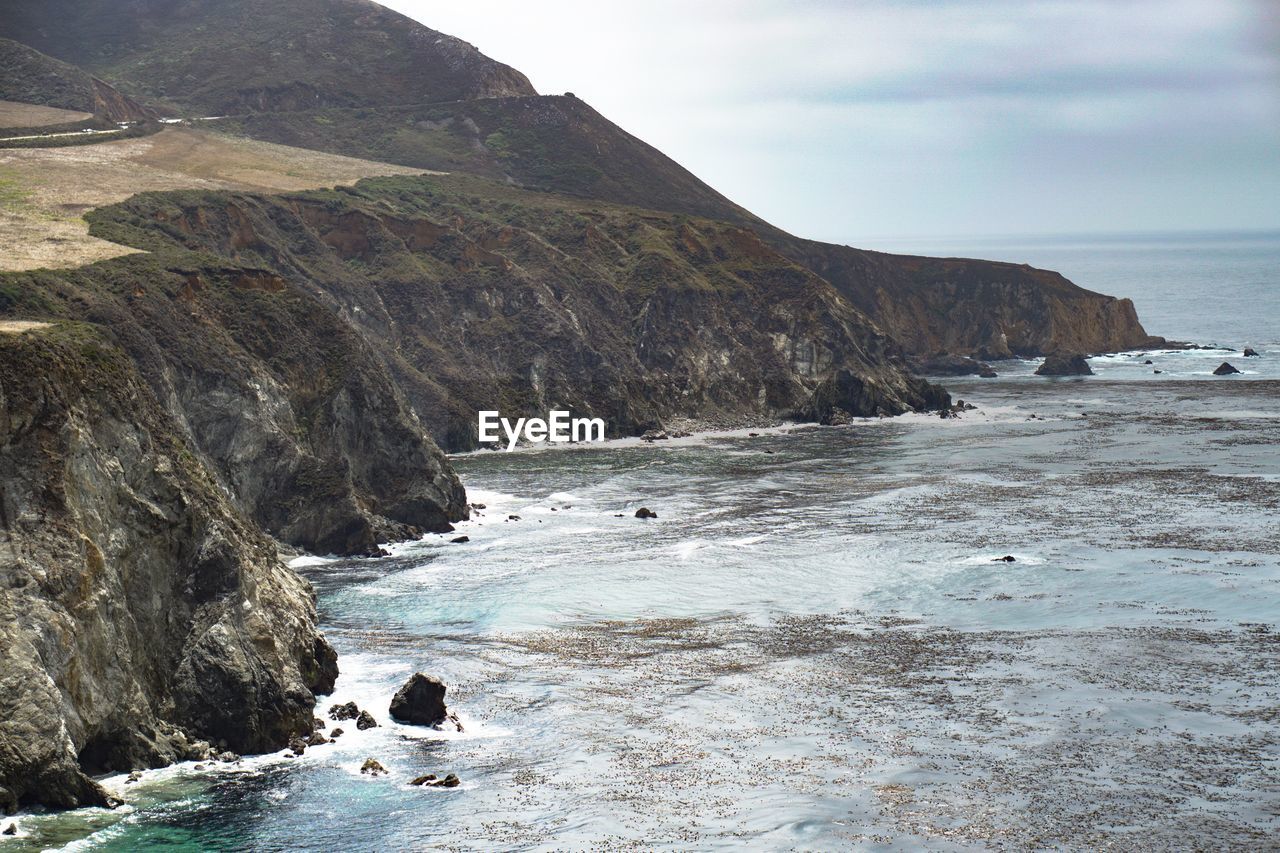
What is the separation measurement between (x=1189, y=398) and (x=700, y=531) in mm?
100893

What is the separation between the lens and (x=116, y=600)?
52.0m

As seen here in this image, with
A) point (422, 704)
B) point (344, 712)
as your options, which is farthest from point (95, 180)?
point (422, 704)

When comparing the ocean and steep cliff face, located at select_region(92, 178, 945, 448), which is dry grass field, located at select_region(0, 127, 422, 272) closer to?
steep cliff face, located at select_region(92, 178, 945, 448)

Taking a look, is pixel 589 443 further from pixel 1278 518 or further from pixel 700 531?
pixel 1278 518

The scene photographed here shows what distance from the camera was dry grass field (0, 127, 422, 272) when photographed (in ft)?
348

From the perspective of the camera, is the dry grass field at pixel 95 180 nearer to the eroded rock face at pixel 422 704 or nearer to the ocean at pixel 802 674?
the ocean at pixel 802 674

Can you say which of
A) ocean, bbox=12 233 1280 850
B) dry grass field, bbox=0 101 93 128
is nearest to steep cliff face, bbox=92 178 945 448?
ocean, bbox=12 233 1280 850

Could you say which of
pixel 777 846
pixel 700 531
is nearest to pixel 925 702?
pixel 777 846

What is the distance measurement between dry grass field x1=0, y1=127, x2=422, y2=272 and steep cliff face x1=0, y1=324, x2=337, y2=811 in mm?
40728

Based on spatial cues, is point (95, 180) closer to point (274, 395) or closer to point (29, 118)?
point (29, 118)

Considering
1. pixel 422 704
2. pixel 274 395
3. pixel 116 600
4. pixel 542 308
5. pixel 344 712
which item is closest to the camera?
pixel 116 600

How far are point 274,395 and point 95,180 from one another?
207ft

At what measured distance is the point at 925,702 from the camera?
59.5 m

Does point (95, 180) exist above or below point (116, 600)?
above
